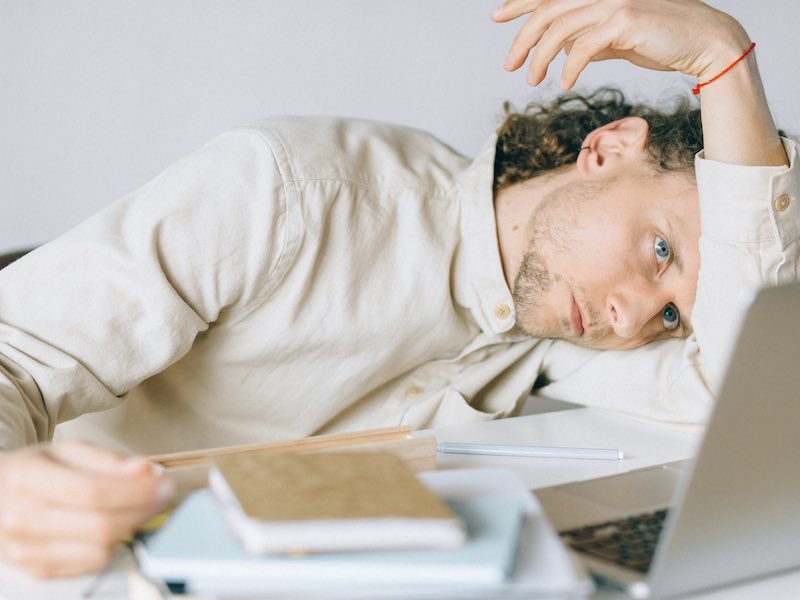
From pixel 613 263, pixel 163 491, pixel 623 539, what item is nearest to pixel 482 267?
pixel 613 263

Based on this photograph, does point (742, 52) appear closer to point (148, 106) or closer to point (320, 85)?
point (320, 85)

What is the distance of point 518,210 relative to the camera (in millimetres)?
1340

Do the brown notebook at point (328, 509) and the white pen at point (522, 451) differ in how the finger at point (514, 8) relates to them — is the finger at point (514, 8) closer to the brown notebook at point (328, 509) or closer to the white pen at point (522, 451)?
the white pen at point (522, 451)

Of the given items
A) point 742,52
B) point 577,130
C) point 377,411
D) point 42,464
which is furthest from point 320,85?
point 42,464

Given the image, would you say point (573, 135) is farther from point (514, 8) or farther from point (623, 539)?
point (623, 539)

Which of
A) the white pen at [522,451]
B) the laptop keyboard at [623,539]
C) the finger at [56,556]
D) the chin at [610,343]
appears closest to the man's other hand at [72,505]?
the finger at [56,556]

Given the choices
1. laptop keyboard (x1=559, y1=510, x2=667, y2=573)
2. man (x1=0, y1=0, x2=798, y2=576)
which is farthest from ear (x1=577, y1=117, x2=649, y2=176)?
laptop keyboard (x1=559, y1=510, x2=667, y2=573)

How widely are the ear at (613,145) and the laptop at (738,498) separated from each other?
76 cm

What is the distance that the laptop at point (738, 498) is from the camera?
521 millimetres

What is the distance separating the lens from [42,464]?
0.57 meters

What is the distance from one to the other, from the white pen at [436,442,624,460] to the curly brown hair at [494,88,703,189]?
19.9 inches

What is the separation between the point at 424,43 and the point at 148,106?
1.77 ft

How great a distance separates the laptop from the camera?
52cm

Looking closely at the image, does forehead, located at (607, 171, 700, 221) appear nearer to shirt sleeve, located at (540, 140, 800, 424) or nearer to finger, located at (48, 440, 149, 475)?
shirt sleeve, located at (540, 140, 800, 424)
